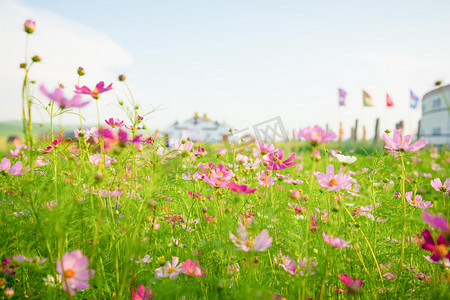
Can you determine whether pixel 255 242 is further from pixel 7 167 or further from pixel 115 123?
pixel 7 167

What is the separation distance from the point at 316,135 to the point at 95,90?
84 centimetres

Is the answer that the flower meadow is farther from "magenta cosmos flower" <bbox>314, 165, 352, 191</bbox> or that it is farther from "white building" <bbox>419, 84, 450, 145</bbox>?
"white building" <bbox>419, 84, 450, 145</bbox>

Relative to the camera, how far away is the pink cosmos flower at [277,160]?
55.9 inches

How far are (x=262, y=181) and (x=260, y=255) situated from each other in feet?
1.33

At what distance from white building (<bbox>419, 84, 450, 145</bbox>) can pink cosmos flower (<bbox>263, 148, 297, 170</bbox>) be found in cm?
1803

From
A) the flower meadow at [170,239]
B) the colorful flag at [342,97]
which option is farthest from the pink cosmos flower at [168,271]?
the colorful flag at [342,97]

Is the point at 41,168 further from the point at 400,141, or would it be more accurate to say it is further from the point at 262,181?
the point at 400,141

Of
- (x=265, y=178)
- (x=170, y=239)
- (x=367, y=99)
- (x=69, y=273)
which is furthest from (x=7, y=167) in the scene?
(x=367, y=99)

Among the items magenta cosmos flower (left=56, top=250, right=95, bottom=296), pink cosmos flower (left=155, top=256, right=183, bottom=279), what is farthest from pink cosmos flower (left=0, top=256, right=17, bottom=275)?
pink cosmos flower (left=155, top=256, right=183, bottom=279)

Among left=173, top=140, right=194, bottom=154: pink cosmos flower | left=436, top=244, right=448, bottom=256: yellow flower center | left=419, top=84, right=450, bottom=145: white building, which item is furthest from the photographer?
left=419, top=84, right=450, bottom=145: white building

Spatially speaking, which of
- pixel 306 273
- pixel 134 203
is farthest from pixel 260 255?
pixel 134 203

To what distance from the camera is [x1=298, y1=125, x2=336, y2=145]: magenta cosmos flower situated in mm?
906

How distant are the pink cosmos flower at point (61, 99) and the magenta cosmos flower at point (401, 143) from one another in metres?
1.20

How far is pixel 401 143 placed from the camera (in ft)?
3.67
